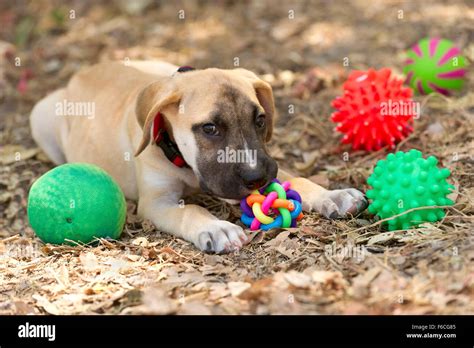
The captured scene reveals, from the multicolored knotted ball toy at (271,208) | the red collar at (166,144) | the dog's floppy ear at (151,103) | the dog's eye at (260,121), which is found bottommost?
the multicolored knotted ball toy at (271,208)

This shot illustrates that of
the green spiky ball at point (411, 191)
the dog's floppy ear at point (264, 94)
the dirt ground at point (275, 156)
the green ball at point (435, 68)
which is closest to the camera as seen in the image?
the dirt ground at point (275, 156)

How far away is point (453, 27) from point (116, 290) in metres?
6.30

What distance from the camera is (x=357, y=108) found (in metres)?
6.15

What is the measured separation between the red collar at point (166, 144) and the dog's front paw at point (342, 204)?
3.44 ft

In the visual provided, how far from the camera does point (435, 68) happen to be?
7172 mm

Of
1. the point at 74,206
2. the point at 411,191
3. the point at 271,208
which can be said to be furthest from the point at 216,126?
the point at 411,191

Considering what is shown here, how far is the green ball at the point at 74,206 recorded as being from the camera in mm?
5082

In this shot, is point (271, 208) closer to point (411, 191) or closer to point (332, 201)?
point (332, 201)

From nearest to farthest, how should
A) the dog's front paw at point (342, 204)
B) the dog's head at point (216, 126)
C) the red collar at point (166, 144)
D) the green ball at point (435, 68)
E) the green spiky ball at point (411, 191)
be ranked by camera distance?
the green spiky ball at point (411, 191)
the dog's head at point (216, 126)
the dog's front paw at point (342, 204)
the red collar at point (166, 144)
the green ball at point (435, 68)

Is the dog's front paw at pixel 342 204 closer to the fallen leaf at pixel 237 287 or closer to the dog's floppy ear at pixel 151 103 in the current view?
the fallen leaf at pixel 237 287

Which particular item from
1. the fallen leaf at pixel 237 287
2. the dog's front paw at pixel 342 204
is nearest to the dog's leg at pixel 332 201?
the dog's front paw at pixel 342 204

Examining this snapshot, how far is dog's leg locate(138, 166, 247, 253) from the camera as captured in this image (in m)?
4.87

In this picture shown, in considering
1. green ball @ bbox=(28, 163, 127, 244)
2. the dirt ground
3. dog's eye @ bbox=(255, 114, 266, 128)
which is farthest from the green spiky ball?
green ball @ bbox=(28, 163, 127, 244)

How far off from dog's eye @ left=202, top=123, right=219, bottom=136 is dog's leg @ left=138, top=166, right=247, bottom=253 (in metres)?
0.58
